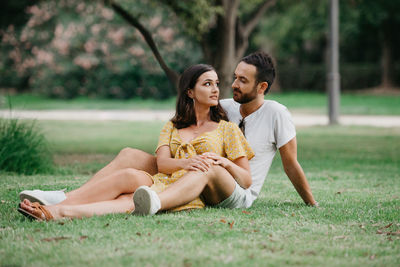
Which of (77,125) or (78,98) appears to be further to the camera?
(78,98)

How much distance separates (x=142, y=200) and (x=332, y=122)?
12.0m

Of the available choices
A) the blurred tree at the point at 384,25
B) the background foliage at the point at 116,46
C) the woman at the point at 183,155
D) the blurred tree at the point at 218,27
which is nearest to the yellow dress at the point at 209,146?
the woman at the point at 183,155

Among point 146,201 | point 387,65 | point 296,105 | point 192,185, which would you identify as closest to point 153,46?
point 192,185

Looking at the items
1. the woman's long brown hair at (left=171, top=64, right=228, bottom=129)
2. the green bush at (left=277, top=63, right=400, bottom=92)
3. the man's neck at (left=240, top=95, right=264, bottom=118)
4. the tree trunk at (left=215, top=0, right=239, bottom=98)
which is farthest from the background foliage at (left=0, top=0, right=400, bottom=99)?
the woman's long brown hair at (left=171, top=64, right=228, bottom=129)

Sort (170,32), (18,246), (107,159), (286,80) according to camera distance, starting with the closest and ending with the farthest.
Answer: (18,246), (107,159), (170,32), (286,80)

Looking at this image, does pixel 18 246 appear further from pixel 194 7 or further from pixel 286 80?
pixel 286 80

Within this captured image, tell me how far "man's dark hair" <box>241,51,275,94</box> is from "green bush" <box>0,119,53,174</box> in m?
4.06

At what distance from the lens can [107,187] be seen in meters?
4.76

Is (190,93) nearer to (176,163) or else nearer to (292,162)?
(176,163)

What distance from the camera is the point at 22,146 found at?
8141 mm

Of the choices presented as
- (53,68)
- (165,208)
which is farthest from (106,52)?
(165,208)

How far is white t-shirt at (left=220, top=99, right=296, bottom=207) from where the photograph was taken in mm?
5180

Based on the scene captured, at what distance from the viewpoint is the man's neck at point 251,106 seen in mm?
5270

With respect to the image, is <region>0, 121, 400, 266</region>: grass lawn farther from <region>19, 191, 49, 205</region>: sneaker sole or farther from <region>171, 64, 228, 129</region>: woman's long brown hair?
<region>171, 64, 228, 129</region>: woman's long brown hair
